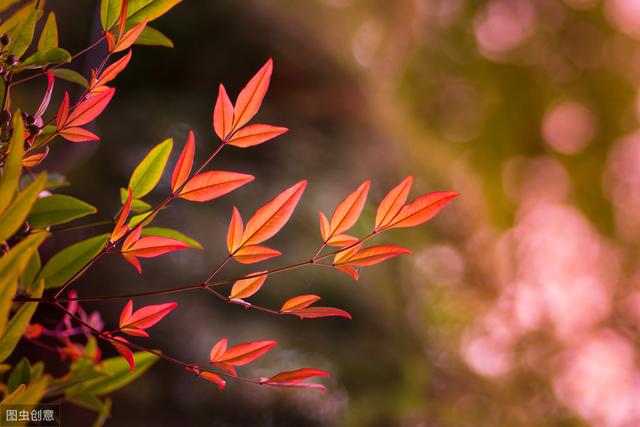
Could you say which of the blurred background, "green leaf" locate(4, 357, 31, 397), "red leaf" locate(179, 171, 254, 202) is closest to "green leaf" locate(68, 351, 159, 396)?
"green leaf" locate(4, 357, 31, 397)

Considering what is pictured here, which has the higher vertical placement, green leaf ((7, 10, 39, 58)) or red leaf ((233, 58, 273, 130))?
green leaf ((7, 10, 39, 58))

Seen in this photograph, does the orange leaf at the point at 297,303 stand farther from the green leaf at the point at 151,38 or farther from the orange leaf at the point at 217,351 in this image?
the green leaf at the point at 151,38

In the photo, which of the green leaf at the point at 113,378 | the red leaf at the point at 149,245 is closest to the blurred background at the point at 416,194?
the green leaf at the point at 113,378

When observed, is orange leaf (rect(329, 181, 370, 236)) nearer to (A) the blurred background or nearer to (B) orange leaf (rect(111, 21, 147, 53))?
(B) orange leaf (rect(111, 21, 147, 53))

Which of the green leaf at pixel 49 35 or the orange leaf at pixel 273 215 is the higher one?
the green leaf at pixel 49 35

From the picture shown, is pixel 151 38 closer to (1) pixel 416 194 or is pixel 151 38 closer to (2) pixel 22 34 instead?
(2) pixel 22 34

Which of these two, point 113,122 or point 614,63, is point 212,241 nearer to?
point 113,122

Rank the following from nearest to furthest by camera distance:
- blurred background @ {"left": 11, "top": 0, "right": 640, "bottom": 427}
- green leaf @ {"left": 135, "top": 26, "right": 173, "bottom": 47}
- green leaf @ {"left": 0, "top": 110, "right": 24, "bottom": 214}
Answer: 1. green leaf @ {"left": 0, "top": 110, "right": 24, "bottom": 214}
2. green leaf @ {"left": 135, "top": 26, "right": 173, "bottom": 47}
3. blurred background @ {"left": 11, "top": 0, "right": 640, "bottom": 427}
